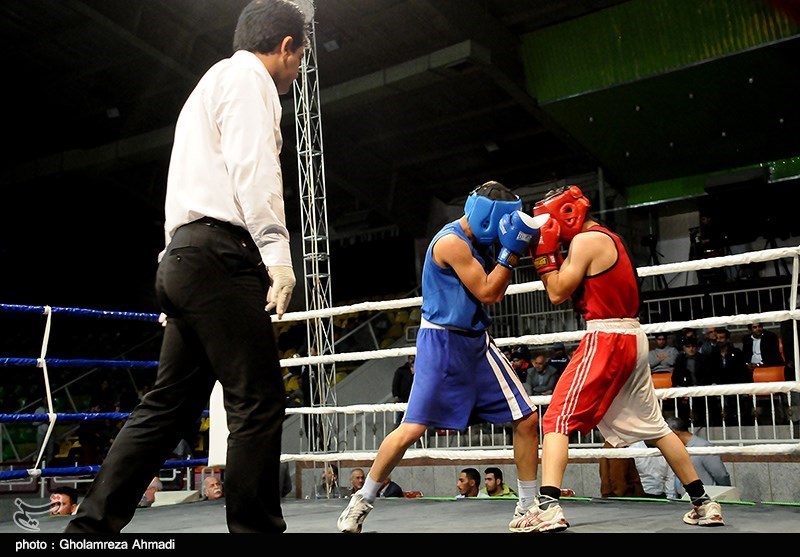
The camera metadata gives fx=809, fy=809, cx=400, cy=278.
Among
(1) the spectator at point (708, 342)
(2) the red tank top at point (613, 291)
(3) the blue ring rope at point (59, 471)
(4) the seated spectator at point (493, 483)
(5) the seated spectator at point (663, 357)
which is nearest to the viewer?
(2) the red tank top at point (613, 291)

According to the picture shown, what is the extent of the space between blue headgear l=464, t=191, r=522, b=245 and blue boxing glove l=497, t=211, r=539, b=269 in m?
0.06

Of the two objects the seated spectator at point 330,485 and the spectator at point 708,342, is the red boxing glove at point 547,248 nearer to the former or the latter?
the seated spectator at point 330,485

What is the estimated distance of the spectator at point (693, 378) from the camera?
762cm

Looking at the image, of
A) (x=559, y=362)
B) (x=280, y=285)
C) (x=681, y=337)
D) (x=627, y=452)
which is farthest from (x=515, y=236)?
(x=681, y=337)

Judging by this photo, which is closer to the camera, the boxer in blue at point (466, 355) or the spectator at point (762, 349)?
the boxer in blue at point (466, 355)

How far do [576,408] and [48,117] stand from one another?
12.8 m

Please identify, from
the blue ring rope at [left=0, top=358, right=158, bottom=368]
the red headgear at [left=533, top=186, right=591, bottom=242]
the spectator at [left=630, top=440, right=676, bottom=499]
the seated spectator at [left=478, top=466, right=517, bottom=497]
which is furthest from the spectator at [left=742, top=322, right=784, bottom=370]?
the blue ring rope at [left=0, top=358, right=158, bottom=368]

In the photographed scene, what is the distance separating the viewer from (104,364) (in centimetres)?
422

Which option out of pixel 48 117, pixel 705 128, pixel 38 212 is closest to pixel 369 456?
pixel 705 128

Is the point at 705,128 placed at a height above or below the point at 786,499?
above

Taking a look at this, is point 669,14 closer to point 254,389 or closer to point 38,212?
point 254,389

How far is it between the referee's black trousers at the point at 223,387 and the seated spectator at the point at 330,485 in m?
4.31

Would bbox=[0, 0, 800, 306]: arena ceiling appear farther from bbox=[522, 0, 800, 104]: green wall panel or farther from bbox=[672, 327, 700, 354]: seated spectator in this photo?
bbox=[672, 327, 700, 354]: seated spectator

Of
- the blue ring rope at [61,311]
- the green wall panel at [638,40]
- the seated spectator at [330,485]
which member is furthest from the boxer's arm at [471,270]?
the green wall panel at [638,40]
